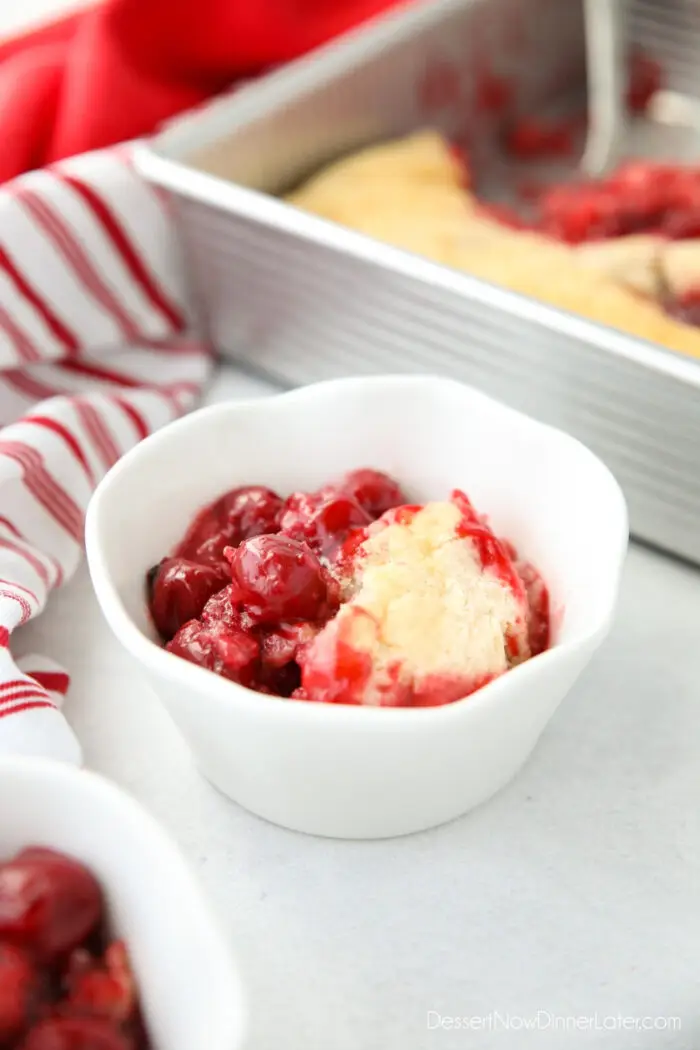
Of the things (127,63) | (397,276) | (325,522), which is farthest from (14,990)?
(127,63)

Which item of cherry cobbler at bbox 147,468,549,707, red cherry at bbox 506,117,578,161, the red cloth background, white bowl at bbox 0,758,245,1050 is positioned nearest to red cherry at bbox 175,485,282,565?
cherry cobbler at bbox 147,468,549,707

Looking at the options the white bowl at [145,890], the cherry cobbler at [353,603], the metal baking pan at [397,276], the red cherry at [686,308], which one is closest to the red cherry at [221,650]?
the cherry cobbler at [353,603]

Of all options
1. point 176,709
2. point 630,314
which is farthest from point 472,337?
point 176,709

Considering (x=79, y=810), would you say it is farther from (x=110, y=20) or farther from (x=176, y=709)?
(x=110, y=20)

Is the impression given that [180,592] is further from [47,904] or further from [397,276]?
[397,276]

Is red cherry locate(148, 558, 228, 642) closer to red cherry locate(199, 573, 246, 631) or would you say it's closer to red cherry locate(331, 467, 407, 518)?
red cherry locate(199, 573, 246, 631)
